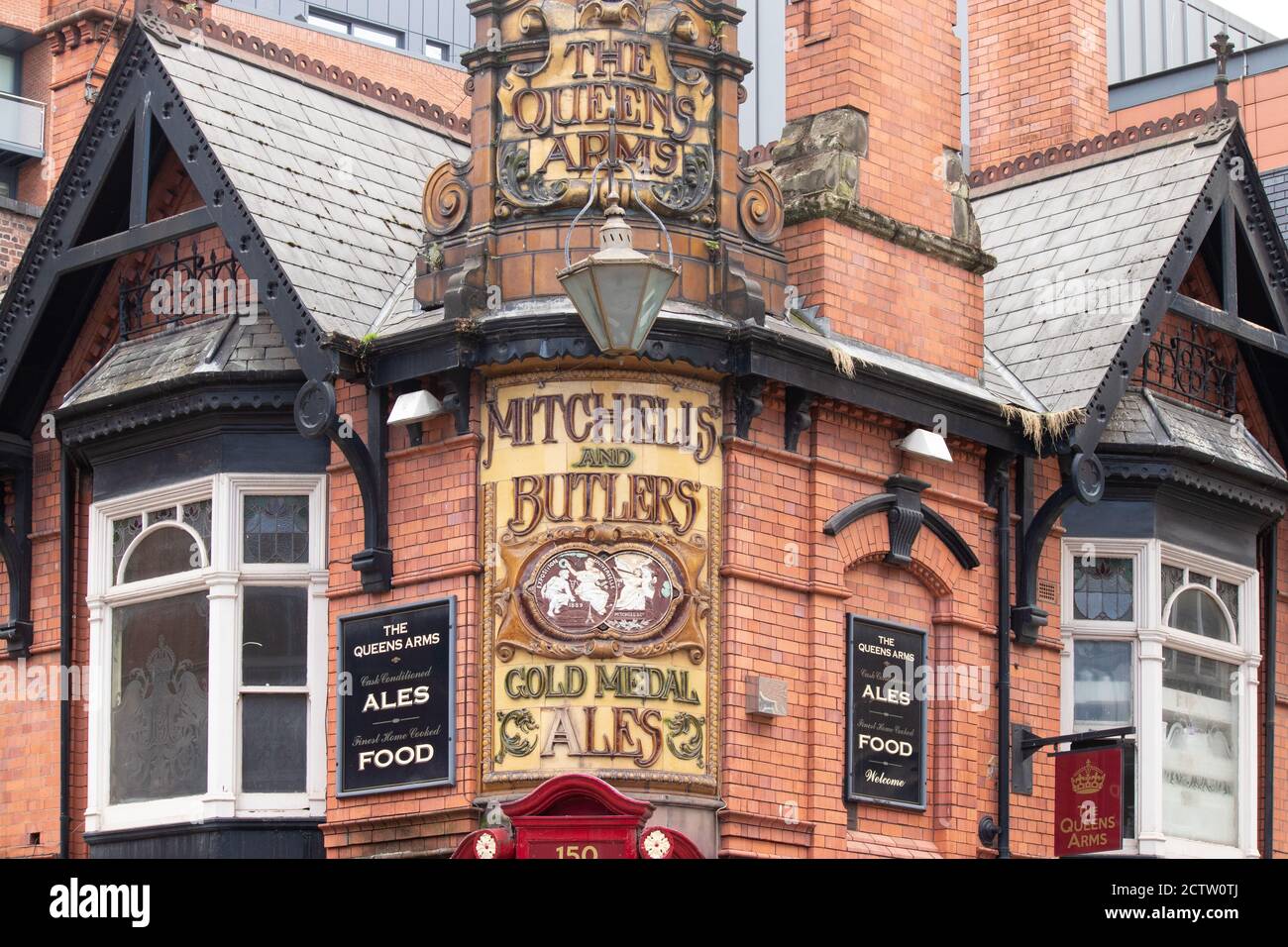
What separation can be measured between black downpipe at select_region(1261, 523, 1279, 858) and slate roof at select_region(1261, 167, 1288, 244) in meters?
8.27

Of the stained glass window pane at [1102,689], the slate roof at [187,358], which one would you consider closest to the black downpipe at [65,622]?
the slate roof at [187,358]

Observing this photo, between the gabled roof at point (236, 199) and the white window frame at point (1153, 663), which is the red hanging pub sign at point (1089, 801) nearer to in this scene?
the white window frame at point (1153, 663)

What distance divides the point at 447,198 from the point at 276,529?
3.18m

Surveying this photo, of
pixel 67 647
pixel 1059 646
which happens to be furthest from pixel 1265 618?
pixel 67 647

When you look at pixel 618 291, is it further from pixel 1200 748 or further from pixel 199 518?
pixel 1200 748

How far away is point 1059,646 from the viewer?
80.8 ft

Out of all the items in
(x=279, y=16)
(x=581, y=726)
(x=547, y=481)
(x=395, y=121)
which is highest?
(x=279, y=16)

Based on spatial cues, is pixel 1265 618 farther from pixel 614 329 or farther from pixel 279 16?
pixel 279 16

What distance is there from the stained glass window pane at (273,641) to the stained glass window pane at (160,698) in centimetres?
38

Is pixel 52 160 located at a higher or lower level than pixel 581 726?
higher

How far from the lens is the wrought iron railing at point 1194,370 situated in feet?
85.4

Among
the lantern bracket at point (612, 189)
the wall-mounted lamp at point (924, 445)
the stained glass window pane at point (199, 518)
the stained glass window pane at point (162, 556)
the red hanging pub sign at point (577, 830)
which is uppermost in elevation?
the lantern bracket at point (612, 189)

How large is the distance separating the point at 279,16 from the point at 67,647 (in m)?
27.6

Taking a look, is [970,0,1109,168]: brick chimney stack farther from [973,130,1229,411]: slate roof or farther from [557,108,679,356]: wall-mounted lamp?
[557,108,679,356]: wall-mounted lamp
